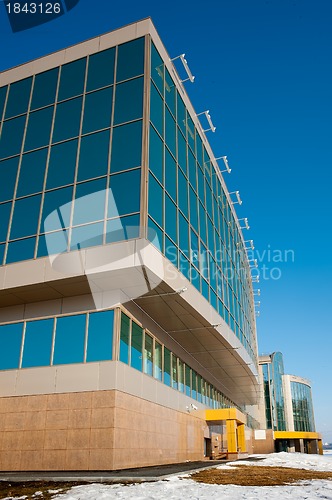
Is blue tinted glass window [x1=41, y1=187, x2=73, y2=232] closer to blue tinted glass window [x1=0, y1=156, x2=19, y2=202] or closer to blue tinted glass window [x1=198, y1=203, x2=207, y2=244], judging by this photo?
blue tinted glass window [x1=0, y1=156, x2=19, y2=202]

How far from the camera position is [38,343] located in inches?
795

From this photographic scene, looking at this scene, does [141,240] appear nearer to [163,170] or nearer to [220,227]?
[163,170]

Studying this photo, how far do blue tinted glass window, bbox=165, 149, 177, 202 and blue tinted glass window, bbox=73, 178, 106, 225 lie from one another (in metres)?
3.86

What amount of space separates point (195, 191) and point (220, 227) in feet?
23.9

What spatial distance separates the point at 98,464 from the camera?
17234 millimetres

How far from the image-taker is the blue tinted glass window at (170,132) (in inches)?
957

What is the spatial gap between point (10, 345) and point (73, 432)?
5.43 meters

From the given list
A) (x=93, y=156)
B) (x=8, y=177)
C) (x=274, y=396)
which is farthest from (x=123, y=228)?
(x=274, y=396)

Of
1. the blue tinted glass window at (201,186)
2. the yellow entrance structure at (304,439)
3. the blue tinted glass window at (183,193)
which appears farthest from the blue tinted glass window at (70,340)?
the yellow entrance structure at (304,439)

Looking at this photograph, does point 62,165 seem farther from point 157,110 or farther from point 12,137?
point 157,110

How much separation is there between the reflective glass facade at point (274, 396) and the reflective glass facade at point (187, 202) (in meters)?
59.8

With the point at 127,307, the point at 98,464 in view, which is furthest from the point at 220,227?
the point at 98,464

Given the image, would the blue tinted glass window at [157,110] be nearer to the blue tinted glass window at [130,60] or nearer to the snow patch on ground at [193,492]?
the blue tinted glass window at [130,60]

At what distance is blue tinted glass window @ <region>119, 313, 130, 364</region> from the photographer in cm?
1947
